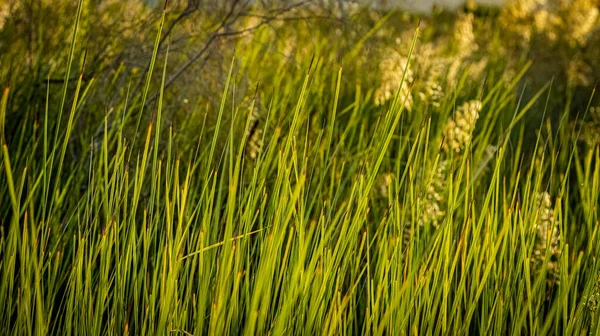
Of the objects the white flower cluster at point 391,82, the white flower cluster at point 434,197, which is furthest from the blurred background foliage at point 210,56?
the white flower cluster at point 434,197

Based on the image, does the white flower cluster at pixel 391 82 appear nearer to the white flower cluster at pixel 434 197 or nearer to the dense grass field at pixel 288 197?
the dense grass field at pixel 288 197

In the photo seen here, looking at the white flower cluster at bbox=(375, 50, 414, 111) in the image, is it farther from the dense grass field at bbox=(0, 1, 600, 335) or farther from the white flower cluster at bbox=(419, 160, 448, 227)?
the white flower cluster at bbox=(419, 160, 448, 227)

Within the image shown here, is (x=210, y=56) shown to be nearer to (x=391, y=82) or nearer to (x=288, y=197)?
(x=391, y=82)

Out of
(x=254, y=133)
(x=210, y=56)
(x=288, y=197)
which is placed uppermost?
(x=210, y=56)

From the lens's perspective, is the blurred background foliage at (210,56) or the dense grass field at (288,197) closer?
the dense grass field at (288,197)

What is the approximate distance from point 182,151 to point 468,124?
90 cm

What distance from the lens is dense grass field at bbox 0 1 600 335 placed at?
1.54 metres

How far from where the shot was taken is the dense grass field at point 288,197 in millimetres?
1536

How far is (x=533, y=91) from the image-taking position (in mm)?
3912

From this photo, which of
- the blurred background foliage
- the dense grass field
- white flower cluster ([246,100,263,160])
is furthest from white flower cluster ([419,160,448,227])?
white flower cluster ([246,100,263,160])

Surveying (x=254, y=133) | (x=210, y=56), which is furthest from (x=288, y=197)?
(x=210, y=56)

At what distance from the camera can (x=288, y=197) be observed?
84.0 inches

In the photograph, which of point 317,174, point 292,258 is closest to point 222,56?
point 317,174

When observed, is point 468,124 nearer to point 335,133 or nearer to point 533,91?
point 335,133
